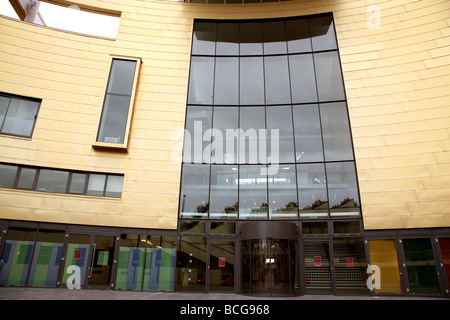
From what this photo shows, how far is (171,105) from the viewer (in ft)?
42.7

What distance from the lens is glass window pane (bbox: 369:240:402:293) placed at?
33.1 ft

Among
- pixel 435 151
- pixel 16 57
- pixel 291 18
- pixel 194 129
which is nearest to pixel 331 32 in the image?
pixel 291 18

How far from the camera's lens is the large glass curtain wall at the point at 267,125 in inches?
454

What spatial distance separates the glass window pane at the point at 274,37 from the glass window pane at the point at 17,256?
552 inches

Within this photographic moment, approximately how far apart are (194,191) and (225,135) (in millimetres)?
3068

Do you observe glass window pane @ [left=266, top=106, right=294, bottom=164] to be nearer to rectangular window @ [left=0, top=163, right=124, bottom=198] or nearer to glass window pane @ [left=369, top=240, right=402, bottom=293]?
glass window pane @ [left=369, top=240, right=402, bottom=293]

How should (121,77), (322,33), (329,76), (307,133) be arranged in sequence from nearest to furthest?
(307,133)
(329,76)
(121,77)
(322,33)

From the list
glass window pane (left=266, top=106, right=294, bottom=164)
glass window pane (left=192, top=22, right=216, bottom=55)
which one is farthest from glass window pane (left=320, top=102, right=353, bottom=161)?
glass window pane (left=192, top=22, right=216, bottom=55)

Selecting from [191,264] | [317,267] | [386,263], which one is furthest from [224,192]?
[386,263]

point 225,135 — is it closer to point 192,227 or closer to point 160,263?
point 192,227

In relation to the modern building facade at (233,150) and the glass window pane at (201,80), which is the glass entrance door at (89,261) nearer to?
the modern building facade at (233,150)

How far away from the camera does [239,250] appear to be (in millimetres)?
11016

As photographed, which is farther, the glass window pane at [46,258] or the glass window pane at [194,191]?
the glass window pane at [194,191]

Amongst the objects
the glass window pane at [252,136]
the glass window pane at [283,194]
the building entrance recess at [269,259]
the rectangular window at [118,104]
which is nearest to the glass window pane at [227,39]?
the glass window pane at [252,136]
